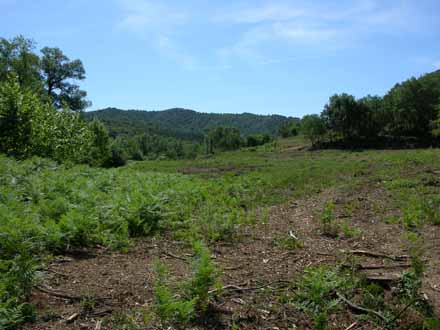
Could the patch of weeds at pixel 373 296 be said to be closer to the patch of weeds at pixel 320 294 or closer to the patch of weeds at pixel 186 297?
the patch of weeds at pixel 320 294

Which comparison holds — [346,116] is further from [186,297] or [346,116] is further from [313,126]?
[186,297]

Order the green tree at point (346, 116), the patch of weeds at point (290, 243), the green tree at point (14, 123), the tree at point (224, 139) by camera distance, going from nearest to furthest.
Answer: the patch of weeds at point (290, 243) < the green tree at point (14, 123) < the green tree at point (346, 116) < the tree at point (224, 139)

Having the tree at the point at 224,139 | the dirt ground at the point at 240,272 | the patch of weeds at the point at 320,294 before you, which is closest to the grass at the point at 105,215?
the dirt ground at the point at 240,272

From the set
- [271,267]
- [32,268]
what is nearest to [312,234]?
[271,267]

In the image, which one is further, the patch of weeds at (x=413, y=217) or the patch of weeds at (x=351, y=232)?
the patch of weeds at (x=413, y=217)

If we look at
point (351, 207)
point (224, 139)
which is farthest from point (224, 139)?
point (351, 207)

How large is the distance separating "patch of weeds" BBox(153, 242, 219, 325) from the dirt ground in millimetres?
164

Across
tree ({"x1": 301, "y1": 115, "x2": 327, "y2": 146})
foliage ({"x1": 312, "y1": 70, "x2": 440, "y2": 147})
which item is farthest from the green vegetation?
foliage ({"x1": 312, "y1": 70, "x2": 440, "y2": 147})

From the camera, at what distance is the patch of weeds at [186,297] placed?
3.52 m

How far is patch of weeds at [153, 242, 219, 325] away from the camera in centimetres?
352

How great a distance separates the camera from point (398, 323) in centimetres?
381

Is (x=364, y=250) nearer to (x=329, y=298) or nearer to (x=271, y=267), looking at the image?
(x=271, y=267)

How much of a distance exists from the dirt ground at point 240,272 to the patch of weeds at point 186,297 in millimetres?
164

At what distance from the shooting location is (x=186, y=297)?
4008 mm
